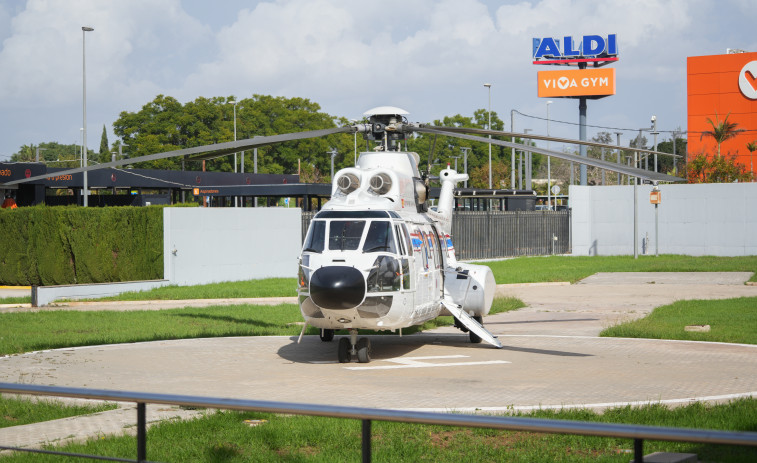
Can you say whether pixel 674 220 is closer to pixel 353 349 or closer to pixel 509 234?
pixel 509 234

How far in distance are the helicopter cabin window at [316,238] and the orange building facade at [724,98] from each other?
5174 cm

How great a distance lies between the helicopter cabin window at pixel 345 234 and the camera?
13125 mm

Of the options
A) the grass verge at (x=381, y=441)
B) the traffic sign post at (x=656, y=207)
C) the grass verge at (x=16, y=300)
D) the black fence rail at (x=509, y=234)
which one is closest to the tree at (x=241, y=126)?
the black fence rail at (x=509, y=234)

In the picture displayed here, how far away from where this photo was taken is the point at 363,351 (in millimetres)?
13758

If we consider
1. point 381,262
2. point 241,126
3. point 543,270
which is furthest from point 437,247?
point 241,126

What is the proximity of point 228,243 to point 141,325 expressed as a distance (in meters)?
11.1

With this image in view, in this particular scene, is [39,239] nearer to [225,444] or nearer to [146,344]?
[146,344]

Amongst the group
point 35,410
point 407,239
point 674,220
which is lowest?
point 35,410

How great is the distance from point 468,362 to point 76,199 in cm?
4418

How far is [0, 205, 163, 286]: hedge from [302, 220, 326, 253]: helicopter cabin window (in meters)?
14.8

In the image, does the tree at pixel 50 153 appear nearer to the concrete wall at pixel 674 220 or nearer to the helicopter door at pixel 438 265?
the concrete wall at pixel 674 220

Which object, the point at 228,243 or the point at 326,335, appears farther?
the point at 228,243

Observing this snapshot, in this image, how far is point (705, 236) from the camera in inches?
1625

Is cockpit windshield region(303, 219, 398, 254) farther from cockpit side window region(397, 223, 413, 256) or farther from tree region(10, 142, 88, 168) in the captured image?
tree region(10, 142, 88, 168)
